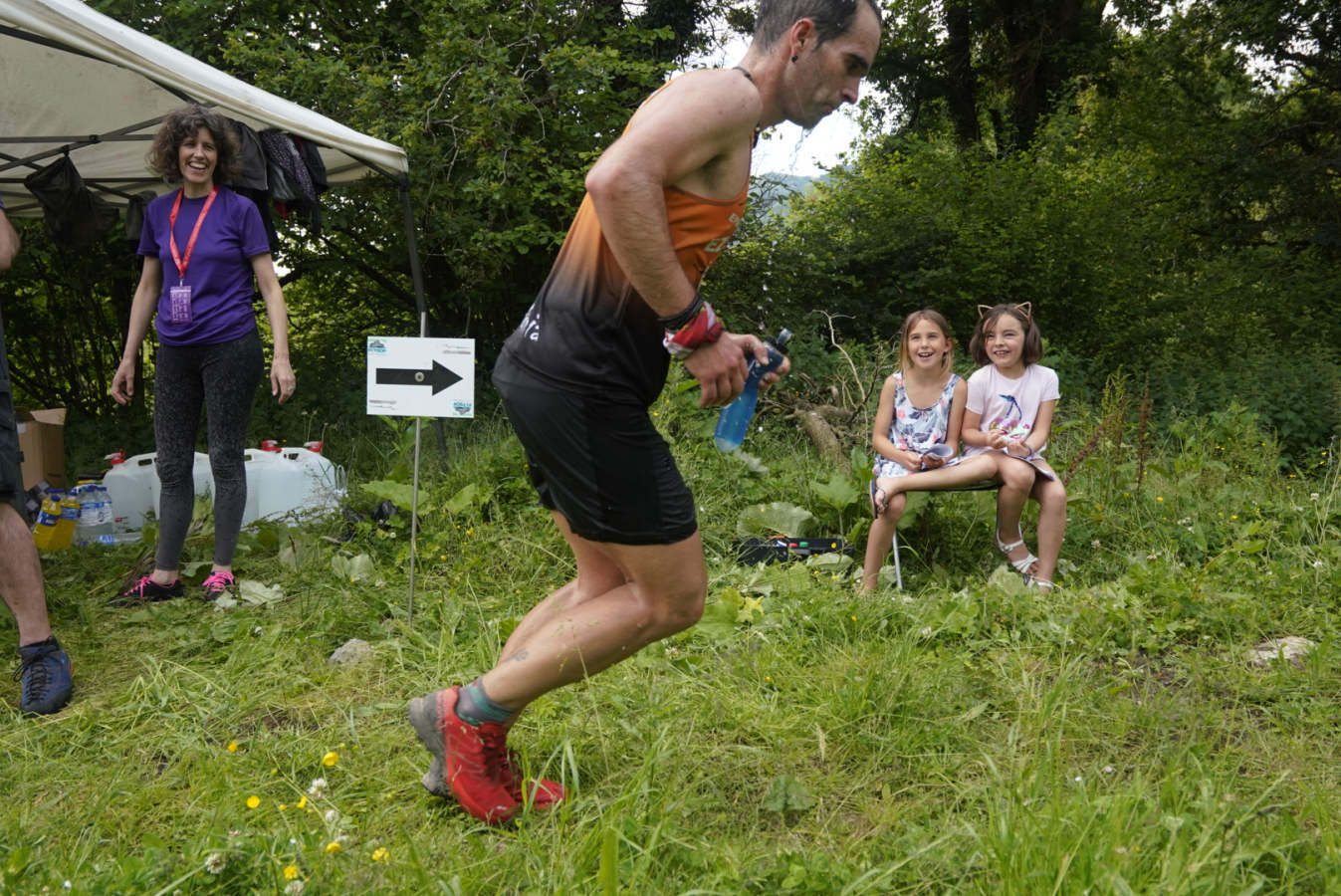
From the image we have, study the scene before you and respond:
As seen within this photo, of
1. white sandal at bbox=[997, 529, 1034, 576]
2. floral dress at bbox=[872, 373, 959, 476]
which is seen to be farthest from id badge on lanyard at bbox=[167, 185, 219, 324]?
white sandal at bbox=[997, 529, 1034, 576]

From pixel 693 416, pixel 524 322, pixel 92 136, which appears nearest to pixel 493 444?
pixel 693 416

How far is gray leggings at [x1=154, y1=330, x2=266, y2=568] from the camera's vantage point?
4195 mm

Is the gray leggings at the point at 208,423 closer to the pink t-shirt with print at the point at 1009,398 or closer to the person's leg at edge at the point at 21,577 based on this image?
the person's leg at edge at the point at 21,577

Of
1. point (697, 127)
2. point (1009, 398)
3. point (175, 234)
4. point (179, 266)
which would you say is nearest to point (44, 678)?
point (179, 266)

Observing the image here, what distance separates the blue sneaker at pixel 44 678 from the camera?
317cm

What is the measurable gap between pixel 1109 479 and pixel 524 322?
4.09 meters

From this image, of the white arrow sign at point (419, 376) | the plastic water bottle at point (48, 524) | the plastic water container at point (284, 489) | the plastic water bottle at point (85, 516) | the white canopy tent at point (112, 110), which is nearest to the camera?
the white arrow sign at point (419, 376)

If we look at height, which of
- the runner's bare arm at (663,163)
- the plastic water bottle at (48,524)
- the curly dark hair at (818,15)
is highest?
the curly dark hair at (818,15)

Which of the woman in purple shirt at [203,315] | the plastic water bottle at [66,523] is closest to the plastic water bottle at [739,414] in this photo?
the woman in purple shirt at [203,315]

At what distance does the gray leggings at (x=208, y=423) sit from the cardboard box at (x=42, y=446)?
2074 mm

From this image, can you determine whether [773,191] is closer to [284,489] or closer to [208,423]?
[284,489]

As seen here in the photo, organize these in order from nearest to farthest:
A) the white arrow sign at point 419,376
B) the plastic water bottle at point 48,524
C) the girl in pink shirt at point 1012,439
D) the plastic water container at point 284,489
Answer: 1. the white arrow sign at point 419,376
2. the girl in pink shirt at point 1012,439
3. the plastic water bottle at point 48,524
4. the plastic water container at point 284,489

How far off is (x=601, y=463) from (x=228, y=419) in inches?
108

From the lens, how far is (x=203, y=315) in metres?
4.17
